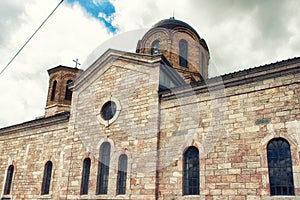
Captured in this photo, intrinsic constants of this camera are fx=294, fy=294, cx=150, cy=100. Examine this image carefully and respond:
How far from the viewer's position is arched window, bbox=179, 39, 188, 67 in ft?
53.2

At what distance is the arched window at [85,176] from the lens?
37.2 ft

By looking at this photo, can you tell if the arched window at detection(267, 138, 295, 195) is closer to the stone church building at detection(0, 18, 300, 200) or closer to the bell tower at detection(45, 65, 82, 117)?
the stone church building at detection(0, 18, 300, 200)

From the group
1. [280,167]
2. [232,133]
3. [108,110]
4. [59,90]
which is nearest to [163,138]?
[232,133]

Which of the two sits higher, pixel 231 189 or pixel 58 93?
pixel 58 93

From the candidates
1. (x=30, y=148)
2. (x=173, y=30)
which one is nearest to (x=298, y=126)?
(x=173, y=30)

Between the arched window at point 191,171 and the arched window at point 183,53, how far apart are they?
757 cm

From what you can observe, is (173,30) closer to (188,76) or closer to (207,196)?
(188,76)

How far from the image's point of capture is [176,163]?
31.0 feet

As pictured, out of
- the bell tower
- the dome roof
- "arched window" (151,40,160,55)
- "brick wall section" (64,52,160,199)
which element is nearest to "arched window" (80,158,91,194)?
"brick wall section" (64,52,160,199)

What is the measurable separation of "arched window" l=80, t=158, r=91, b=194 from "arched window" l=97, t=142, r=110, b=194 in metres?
0.65

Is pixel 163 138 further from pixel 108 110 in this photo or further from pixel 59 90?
pixel 59 90

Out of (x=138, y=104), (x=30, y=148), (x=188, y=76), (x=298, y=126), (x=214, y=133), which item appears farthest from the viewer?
(x=188, y=76)

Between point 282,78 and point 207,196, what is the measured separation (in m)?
4.03

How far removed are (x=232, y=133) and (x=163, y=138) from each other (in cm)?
239
